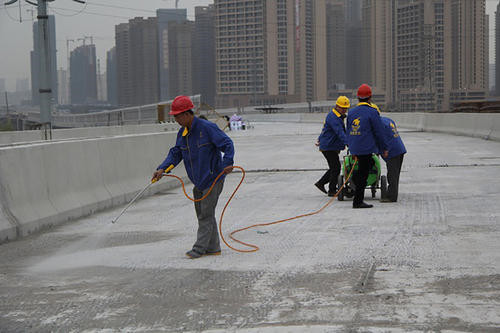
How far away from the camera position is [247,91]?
199000mm

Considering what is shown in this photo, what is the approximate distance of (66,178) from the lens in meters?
11.1

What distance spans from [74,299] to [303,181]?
10.2 m

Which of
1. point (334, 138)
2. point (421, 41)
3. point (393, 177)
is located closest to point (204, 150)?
point (393, 177)

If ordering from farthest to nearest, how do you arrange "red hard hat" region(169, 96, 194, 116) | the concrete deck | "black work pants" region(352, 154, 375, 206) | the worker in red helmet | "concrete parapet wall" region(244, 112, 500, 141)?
"concrete parapet wall" region(244, 112, 500, 141)
"black work pants" region(352, 154, 375, 206)
the worker in red helmet
"red hard hat" region(169, 96, 194, 116)
the concrete deck

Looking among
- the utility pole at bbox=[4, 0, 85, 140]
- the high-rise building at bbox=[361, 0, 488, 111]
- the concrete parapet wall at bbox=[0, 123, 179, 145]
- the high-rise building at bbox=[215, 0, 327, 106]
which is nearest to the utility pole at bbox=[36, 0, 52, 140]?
the utility pole at bbox=[4, 0, 85, 140]

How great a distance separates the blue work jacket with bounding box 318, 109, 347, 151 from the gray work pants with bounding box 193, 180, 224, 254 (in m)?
5.00

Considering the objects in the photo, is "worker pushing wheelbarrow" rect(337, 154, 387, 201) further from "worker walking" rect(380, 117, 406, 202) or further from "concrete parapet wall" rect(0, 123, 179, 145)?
"concrete parapet wall" rect(0, 123, 179, 145)

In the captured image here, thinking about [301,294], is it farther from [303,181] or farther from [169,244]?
[303,181]

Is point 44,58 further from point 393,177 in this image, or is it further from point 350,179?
point 393,177

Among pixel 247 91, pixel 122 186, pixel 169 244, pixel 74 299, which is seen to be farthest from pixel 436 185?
pixel 247 91

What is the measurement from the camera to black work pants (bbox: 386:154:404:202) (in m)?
11.8

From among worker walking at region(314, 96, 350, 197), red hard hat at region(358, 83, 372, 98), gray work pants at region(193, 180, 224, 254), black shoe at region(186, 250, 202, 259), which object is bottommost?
black shoe at region(186, 250, 202, 259)

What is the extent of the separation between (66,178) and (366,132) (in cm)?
455

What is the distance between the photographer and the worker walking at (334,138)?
1251 cm
